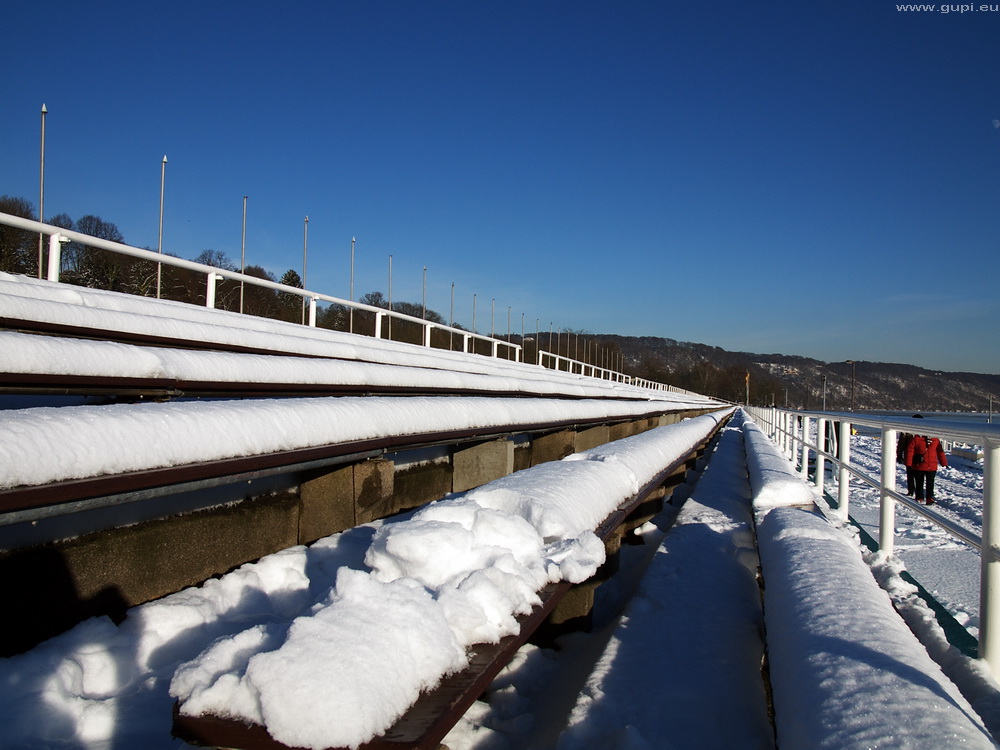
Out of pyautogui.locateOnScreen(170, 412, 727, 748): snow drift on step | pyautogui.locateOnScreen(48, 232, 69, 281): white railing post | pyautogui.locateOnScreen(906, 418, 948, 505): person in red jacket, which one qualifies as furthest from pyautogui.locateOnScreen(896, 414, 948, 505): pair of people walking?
pyautogui.locateOnScreen(48, 232, 69, 281): white railing post

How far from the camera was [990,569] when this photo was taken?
8.72 ft

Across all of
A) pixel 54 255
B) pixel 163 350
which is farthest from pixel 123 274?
pixel 163 350

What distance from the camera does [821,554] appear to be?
2785 mm

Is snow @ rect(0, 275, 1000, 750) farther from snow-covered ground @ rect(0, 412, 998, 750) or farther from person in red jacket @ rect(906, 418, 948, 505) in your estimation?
person in red jacket @ rect(906, 418, 948, 505)

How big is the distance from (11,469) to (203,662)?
0.69m

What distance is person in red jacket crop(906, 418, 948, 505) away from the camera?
468 inches

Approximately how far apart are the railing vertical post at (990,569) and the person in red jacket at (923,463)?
10.5m

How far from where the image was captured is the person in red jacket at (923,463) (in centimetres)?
1188

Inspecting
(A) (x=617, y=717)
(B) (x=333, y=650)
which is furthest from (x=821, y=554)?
(B) (x=333, y=650)

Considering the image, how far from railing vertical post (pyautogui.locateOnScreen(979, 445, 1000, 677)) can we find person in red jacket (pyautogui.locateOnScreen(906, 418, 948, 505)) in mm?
10537

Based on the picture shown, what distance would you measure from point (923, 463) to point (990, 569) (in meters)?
11.0

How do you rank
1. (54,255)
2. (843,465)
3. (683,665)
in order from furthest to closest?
(54,255), (843,465), (683,665)

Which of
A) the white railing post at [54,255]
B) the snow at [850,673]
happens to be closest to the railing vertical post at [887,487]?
the snow at [850,673]

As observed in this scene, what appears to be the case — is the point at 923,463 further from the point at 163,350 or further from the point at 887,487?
the point at 163,350
